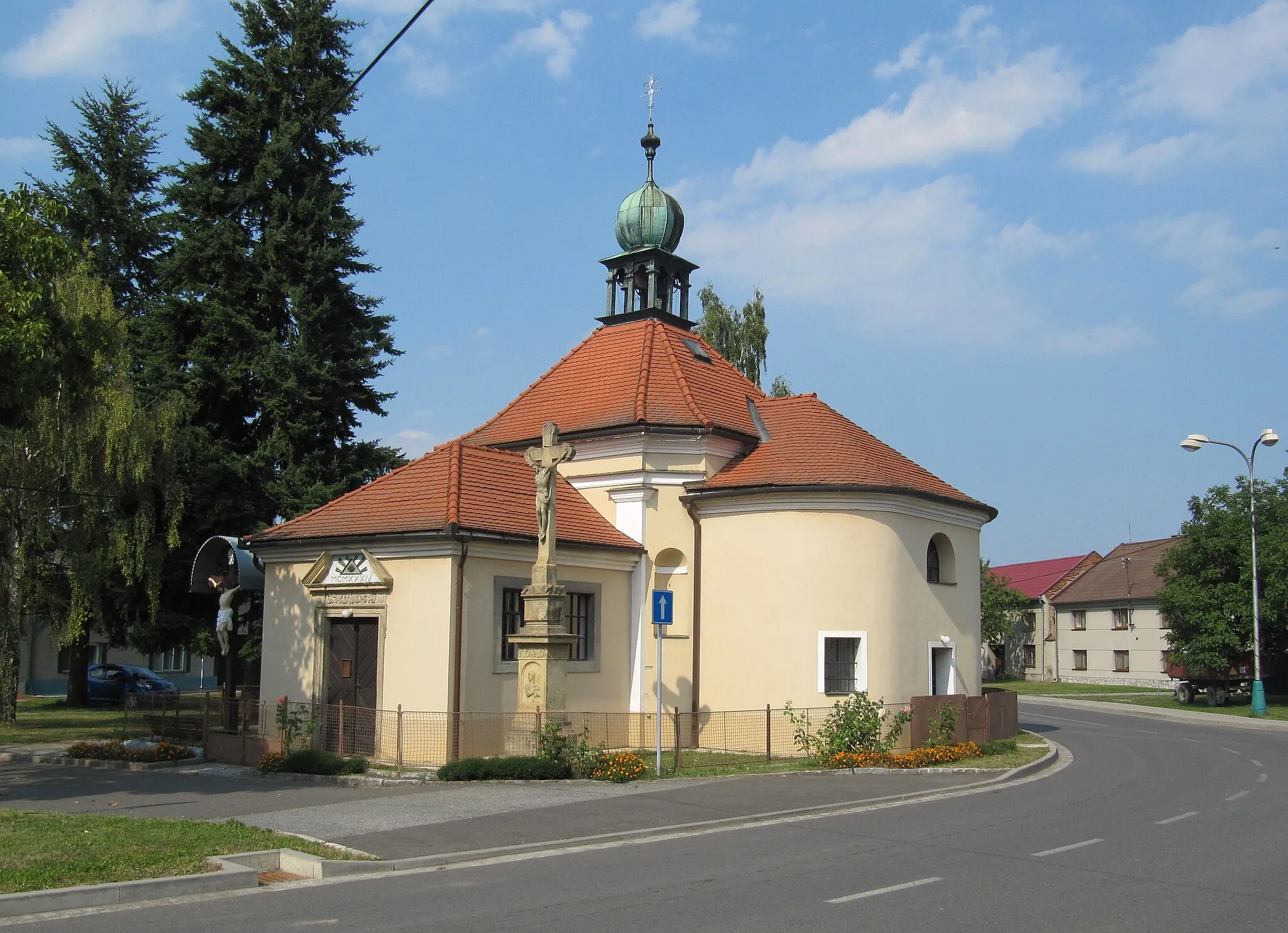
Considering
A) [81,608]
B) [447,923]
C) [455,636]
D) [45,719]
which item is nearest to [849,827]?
[447,923]

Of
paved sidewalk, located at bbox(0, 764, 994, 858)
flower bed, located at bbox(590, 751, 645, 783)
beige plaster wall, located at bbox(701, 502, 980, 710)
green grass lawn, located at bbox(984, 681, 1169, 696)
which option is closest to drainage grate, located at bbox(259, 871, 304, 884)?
paved sidewalk, located at bbox(0, 764, 994, 858)

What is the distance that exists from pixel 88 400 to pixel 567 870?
12.4 metres

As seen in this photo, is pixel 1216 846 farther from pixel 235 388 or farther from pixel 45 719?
pixel 45 719

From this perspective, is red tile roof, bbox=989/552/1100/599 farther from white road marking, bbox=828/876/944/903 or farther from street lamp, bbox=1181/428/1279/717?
white road marking, bbox=828/876/944/903

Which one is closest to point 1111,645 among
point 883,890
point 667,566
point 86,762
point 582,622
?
point 667,566

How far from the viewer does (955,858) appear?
Answer: 10.1 metres

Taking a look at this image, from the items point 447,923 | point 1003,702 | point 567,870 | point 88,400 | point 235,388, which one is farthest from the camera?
point 235,388

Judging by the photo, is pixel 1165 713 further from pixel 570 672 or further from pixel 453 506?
pixel 453 506

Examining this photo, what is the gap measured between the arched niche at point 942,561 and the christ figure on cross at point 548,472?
8.57 m

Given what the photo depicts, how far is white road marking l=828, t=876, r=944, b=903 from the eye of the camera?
331 inches

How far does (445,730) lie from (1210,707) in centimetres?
2946

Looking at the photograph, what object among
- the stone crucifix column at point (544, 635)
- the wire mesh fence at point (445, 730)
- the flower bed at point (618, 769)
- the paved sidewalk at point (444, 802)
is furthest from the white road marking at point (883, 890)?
the stone crucifix column at point (544, 635)

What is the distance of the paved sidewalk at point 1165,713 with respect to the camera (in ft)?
98.3

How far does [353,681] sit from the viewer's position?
1923 centimetres
